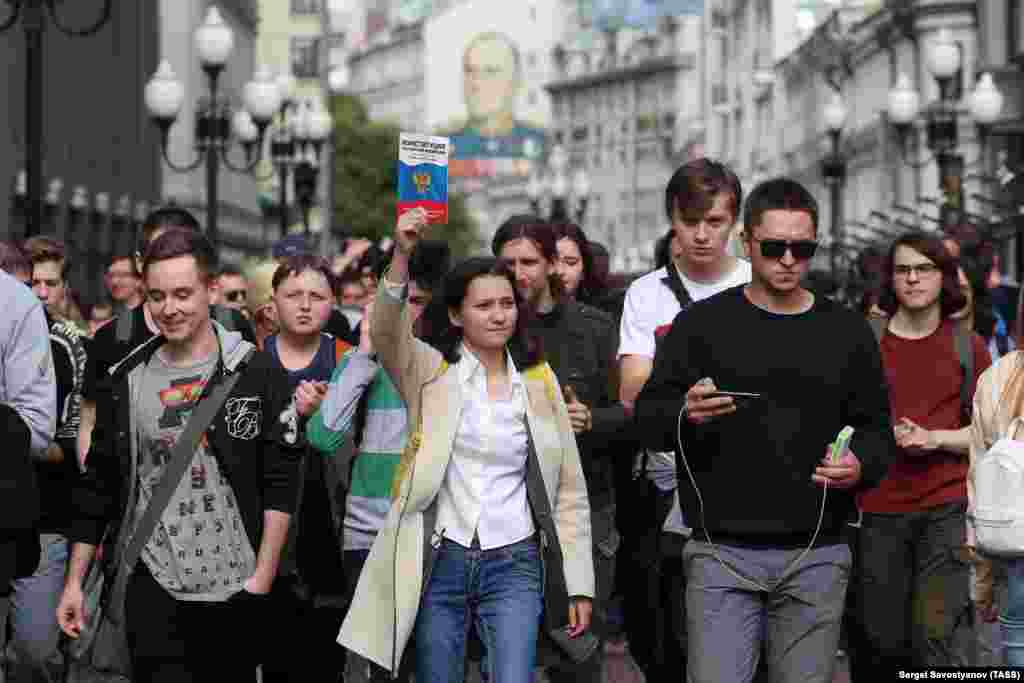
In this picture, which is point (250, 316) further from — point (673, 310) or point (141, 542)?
point (141, 542)

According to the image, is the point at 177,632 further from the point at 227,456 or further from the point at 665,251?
the point at 665,251

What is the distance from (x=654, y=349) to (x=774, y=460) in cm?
157

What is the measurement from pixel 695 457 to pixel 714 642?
0.54 m

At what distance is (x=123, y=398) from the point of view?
829cm

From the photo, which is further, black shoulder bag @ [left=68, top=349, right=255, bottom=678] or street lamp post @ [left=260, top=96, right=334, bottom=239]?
street lamp post @ [left=260, top=96, right=334, bottom=239]

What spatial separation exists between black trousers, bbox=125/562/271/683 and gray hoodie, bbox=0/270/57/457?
0.52 m

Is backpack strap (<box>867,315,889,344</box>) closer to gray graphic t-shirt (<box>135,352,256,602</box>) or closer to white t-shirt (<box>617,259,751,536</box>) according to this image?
white t-shirt (<box>617,259,751,536</box>)

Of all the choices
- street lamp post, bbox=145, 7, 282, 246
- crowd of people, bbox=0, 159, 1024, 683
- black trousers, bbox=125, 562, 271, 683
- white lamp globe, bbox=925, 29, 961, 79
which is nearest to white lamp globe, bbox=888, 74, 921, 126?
white lamp globe, bbox=925, 29, 961, 79

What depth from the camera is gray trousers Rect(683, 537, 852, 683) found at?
7.96 metres

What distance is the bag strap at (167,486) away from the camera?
26.8 ft

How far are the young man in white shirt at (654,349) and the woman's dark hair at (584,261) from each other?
1.21m

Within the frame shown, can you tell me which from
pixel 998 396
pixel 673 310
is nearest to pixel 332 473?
pixel 673 310

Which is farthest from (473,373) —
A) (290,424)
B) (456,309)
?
(290,424)

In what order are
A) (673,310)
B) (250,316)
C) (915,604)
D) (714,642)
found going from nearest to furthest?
(714,642) → (673,310) → (915,604) → (250,316)
